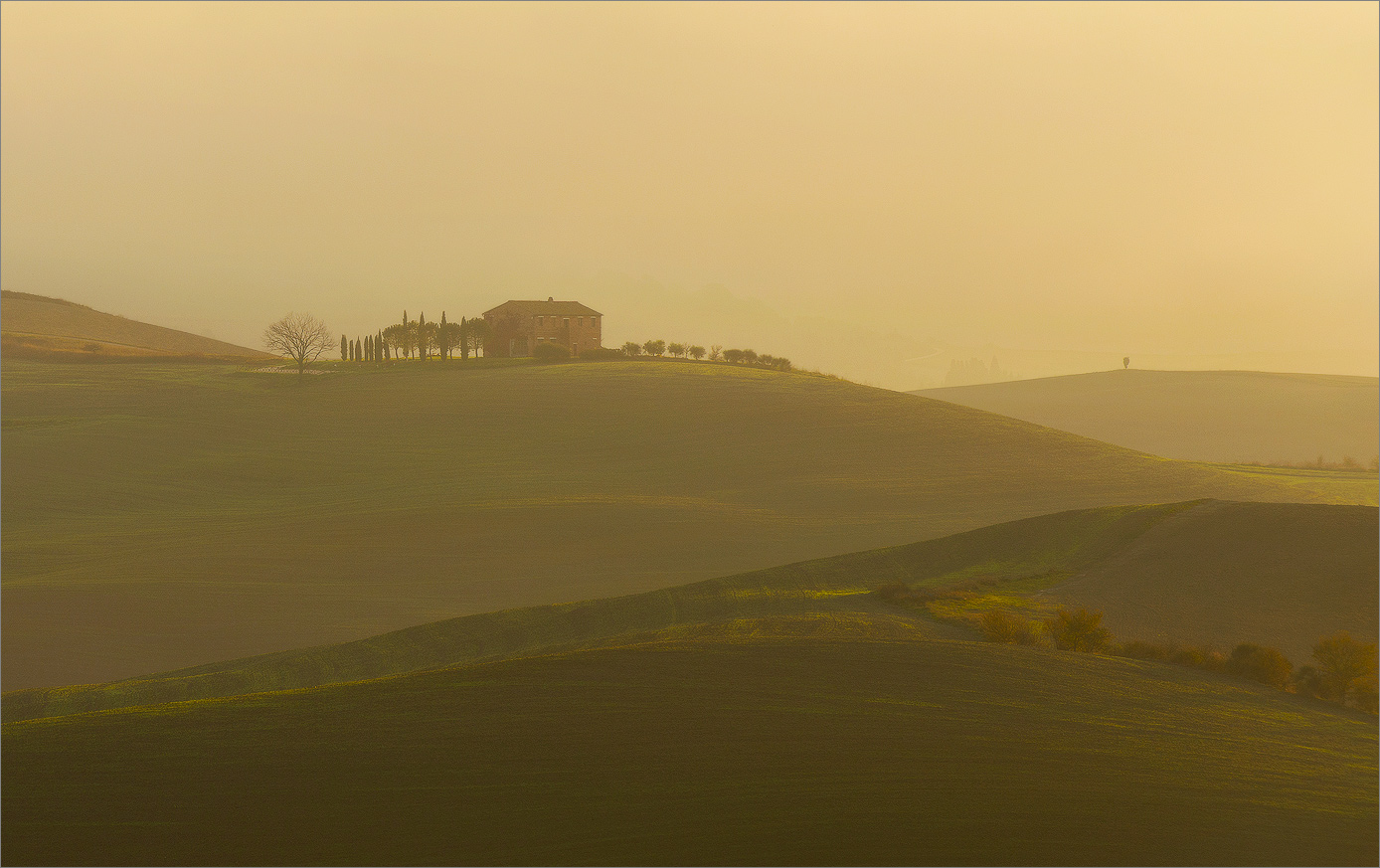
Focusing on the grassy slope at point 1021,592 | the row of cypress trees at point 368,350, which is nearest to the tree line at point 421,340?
the row of cypress trees at point 368,350

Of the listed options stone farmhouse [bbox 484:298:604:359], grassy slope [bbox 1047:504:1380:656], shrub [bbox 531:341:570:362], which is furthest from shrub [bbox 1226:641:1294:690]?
stone farmhouse [bbox 484:298:604:359]

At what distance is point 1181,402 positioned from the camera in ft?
399

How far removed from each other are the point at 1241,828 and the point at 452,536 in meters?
29.9

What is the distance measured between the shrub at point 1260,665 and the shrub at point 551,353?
66.2 meters

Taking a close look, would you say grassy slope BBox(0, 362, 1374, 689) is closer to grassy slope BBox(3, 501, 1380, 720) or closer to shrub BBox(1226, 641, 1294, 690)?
grassy slope BBox(3, 501, 1380, 720)

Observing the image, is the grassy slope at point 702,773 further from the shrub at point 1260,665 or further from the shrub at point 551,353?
the shrub at point 551,353

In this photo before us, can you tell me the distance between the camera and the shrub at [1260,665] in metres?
18.2

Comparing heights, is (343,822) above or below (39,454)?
below

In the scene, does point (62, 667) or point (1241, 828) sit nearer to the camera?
point (1241, 828)

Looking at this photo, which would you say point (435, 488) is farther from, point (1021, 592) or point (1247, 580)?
point (1247, 580)

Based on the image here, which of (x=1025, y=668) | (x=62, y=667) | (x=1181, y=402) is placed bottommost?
(x=62, y=667)

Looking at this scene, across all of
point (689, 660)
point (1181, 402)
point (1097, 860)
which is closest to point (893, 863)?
point (1097, 860)

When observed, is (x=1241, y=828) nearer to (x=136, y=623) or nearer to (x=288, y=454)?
(x=136, y=623)

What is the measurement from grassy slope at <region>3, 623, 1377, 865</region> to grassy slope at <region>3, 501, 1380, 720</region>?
5.04 meters
